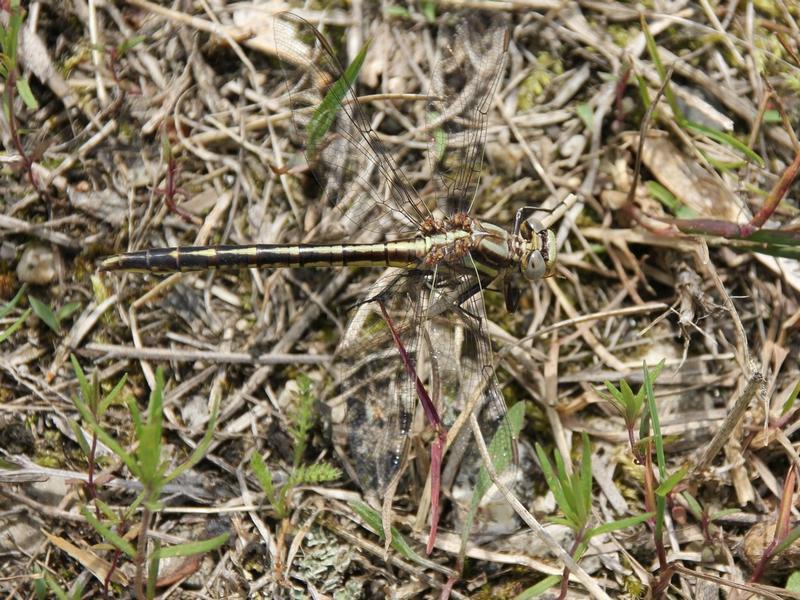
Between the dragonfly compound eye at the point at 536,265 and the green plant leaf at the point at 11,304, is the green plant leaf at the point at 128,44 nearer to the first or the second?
the green plant leaf at the point at 11,304

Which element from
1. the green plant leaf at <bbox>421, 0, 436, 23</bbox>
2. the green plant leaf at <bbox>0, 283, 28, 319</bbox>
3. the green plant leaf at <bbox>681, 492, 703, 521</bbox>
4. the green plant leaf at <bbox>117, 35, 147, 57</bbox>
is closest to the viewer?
the green plant leaf at <bbox>681, 492, 703, 521</bbox>

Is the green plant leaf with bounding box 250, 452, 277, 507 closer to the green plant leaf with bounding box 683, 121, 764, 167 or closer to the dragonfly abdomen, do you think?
the dragonfly abdomen

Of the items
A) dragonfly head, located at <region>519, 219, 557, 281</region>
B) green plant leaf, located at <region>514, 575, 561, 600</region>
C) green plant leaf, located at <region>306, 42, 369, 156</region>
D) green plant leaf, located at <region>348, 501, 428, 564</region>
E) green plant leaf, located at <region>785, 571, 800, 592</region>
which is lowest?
green plant leaf, located at <region>785, 571, 800, 592</region>

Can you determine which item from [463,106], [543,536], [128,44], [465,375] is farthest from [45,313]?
[543,536]

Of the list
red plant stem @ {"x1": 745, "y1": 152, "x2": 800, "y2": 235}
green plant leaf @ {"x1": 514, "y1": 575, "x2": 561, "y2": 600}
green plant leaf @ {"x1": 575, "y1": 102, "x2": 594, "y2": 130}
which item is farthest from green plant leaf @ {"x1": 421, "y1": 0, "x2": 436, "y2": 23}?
green plant leaf @ {"x1": 514, "y1": 575, "x2": 561, "y2": 600}

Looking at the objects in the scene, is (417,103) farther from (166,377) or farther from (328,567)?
(328,567)

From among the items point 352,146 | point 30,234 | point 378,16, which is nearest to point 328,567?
point 352,146

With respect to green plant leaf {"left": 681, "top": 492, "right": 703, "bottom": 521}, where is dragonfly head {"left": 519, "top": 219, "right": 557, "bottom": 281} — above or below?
above

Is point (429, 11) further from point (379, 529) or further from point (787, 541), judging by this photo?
point (787, 541)
